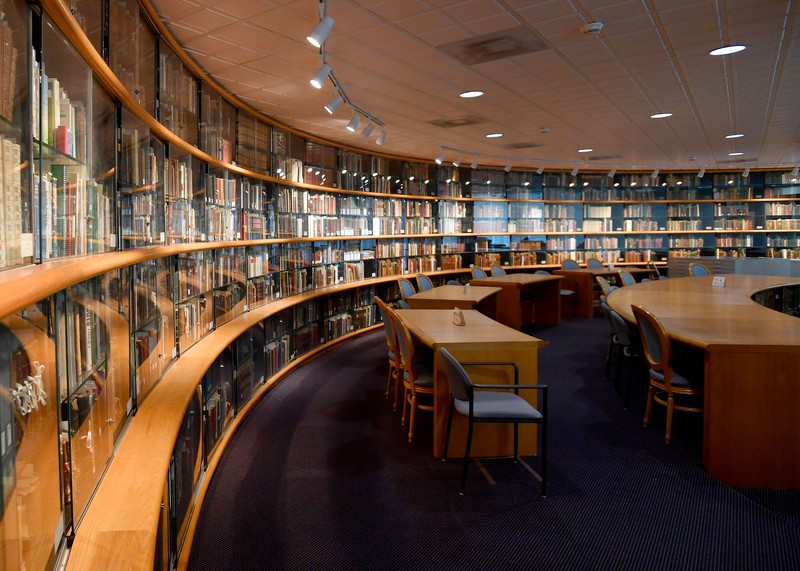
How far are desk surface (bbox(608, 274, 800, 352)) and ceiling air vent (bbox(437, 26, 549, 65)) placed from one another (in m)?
2.47

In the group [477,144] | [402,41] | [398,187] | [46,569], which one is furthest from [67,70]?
[398,187]

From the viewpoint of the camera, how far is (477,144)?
9.23m

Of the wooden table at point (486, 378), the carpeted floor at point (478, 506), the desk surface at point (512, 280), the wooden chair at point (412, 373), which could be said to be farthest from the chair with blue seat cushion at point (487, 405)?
the desk surface at point (512, 280)

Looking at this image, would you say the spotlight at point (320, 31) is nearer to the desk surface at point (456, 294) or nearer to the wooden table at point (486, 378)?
the wooden table at point (486, 378)

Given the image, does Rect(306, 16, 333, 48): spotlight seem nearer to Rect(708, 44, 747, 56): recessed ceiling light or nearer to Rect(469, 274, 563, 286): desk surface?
Rect(708, 44, 747, 56): recessed ceiling light

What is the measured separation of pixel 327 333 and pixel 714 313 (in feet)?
16.4

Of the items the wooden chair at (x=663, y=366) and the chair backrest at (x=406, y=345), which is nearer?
the wooden chair at (x=663, y=366)

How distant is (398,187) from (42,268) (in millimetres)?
9134

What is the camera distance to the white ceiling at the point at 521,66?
3781 millimetres

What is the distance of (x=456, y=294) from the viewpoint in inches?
295

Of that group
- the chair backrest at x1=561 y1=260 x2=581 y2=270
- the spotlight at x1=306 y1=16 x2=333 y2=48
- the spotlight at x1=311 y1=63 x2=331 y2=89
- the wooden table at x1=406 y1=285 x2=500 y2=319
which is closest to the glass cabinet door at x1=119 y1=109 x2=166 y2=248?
the spotlight at x1=306 y1=16 x2=333 y2=48

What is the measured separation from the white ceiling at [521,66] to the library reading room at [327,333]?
0.04 metres

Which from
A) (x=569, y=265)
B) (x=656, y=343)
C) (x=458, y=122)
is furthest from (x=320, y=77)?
(x=569, y=265)

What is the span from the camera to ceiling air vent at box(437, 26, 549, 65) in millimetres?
4266
